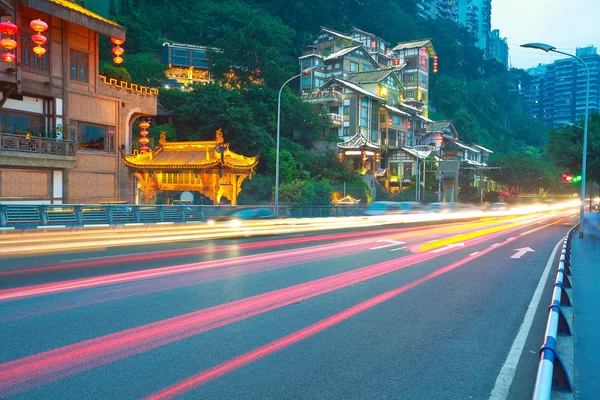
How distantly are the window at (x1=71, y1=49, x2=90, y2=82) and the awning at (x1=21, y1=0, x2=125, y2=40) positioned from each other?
1.72 meters

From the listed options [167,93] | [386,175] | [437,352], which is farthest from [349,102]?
[437,352]

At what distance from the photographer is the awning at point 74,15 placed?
25641 mm

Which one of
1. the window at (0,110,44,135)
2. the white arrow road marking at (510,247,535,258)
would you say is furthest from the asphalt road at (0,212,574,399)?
the window at (0,110,44,135)

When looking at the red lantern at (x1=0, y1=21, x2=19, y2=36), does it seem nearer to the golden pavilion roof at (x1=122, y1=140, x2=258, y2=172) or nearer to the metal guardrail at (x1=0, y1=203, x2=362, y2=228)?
the metal guardrail at (x1=0, y1=203, x2=362, y2=228)

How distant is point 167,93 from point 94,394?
4651 cm

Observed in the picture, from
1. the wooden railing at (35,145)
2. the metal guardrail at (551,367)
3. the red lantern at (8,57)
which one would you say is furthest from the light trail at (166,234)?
the metal guardrail at (551,367)

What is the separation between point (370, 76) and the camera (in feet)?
242

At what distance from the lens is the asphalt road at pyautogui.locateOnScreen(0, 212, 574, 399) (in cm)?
502

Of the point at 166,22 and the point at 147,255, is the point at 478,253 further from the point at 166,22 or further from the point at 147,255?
the point at 166,22

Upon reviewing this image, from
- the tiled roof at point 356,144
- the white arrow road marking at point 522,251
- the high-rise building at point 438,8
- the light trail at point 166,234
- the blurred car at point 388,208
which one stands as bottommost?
the white arrow road marking at point 522,251

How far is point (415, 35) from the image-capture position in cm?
10469

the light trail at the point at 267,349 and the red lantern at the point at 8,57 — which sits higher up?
the red lantern at the point at 8,57

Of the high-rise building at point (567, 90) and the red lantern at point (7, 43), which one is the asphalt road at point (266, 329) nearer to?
the red lantern at point (7, 43)

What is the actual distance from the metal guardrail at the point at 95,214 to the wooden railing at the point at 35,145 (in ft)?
16.3
